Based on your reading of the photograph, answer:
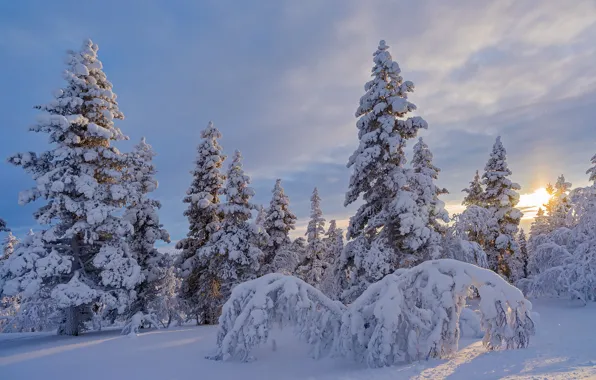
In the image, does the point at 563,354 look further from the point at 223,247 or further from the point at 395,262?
the point at 223,247

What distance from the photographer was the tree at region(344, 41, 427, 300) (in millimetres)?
14992

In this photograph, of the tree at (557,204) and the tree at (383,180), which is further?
the tree at (557,204)

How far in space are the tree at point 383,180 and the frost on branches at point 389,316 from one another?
545 centimetres

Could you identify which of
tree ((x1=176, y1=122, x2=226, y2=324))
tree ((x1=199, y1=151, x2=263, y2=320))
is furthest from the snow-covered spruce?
tree ((x1=176, y1=122, x2=226, y2=324))

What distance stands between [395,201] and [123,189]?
478 inches

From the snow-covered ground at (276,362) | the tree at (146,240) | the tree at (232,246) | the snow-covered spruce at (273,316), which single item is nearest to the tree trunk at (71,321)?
the snow-covered ground at (276,362)

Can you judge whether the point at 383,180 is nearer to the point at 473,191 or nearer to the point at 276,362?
the point at 276,362

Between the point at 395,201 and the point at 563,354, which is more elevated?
the point at 395,201

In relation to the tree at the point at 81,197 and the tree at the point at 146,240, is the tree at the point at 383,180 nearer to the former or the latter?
the tree at the point at 81,197

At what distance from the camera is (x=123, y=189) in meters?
16.3

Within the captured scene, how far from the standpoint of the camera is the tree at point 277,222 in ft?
93.7

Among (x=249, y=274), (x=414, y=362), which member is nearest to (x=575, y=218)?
(x=414, y=362)

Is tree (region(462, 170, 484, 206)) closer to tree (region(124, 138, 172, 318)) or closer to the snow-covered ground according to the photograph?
the snow-covered ground

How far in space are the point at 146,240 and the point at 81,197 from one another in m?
5.59
